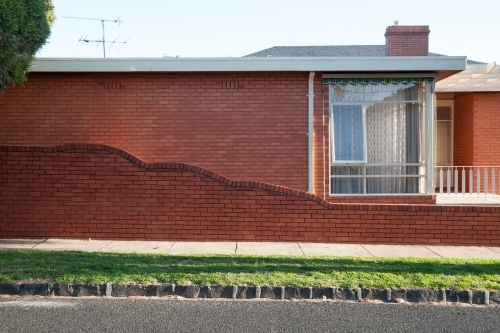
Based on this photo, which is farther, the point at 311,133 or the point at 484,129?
the point at 484,129

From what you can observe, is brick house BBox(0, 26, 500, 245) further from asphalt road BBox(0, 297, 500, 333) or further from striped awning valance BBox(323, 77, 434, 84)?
asphalt road BBox(0, 297, 500, 333)

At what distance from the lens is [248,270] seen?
27.4 ft

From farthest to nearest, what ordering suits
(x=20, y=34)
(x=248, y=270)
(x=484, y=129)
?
(x=484, y=129)
(x=20, y=34)
(x=248, y=270)

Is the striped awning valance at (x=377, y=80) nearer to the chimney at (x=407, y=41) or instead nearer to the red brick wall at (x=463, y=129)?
the chimney at (x=407, y=41)

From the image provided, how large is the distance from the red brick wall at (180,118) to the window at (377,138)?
36.6 inches

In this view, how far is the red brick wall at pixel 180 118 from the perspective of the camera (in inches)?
473

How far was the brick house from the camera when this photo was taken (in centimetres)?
1105

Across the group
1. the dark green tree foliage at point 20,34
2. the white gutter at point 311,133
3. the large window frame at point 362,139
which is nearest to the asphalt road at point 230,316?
the dark green tree foliage at point 20,34

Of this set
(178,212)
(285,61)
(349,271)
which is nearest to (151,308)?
(349,271)

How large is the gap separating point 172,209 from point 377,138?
15.7ft

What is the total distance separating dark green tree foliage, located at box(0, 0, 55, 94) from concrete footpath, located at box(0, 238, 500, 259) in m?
2.91

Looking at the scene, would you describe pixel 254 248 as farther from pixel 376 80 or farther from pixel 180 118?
pixel 376 80

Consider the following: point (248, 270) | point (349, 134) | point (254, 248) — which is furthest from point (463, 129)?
point (248, 270)

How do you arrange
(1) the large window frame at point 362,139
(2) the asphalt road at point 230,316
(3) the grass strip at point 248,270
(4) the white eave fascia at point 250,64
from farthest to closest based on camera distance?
(1) the large window frame at point 362,139
(4) the white eave fascia at point 250,64
(3) the grass strip at point 248,270
(2) the asphalt road at point 230,316
